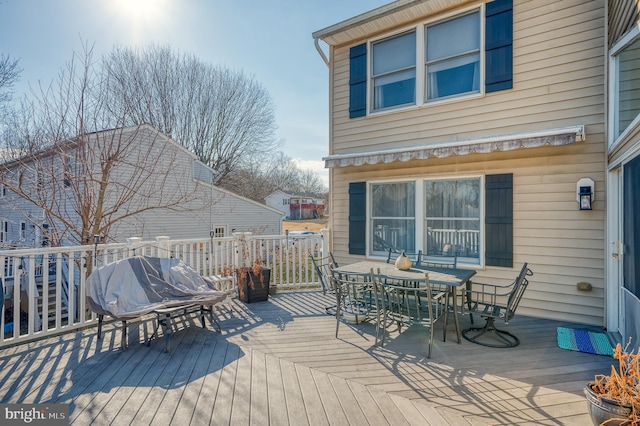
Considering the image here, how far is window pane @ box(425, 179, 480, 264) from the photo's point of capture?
539 centimetres

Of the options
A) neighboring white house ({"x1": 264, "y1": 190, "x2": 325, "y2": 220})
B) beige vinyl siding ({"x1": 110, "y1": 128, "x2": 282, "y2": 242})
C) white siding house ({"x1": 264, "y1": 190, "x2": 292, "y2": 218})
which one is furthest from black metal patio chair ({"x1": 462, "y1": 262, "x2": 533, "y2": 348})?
white siding house ({"x1": 264, "y1": 190, "x2": 292, "y2": 218})

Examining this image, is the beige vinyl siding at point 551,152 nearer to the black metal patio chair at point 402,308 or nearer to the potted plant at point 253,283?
the black metal patio chair at point 402,308

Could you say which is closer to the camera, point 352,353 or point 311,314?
point 352,353

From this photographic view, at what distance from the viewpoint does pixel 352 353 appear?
3.66 m

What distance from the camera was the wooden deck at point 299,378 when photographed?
2545mm

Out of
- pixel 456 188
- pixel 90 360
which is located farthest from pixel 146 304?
pixel 456 188

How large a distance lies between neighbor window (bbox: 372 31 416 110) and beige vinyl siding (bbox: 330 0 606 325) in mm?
893

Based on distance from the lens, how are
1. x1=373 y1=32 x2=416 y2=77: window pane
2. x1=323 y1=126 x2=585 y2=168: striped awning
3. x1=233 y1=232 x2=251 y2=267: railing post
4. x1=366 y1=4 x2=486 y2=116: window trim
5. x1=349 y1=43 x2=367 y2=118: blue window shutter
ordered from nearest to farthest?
x1=323 y1=126 x2=585 y2=168: striped awning < x1=366 y1=4 x2=486 y2=116: window trim < x1=373 y1=32 x2=416 y2=77: window pane < x1=233 y1=232 x2=251 y2=267: railing post < x1=349 y1=43 x2=367 y2=118: blue window shutter

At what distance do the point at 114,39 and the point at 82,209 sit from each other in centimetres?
456

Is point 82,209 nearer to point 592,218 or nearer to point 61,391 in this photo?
point 61,391

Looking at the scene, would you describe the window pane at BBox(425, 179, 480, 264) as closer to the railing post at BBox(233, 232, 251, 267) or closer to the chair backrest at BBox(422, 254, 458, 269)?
the chair backrest at BBox(422, 254, 458, 269)

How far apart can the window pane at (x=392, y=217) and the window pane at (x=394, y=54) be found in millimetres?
2144

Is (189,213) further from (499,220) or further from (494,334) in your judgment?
(494,334)

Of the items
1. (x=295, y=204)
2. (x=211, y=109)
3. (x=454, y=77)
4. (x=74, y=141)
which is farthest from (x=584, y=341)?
(x=295, y=204)
